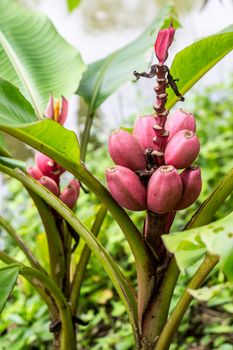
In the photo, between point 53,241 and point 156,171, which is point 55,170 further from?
point 156,171

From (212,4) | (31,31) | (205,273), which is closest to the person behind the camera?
(205,273)

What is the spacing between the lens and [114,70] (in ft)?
4.01

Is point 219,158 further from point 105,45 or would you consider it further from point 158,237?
point 105,45

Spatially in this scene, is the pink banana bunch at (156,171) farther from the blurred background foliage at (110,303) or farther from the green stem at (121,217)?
the blurred background foliage at (110,303)

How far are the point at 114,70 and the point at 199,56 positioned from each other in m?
0.40

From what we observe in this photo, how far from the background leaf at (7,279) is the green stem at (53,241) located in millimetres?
108

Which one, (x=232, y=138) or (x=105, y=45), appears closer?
(x=232, y=138)

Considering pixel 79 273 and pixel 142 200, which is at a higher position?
pixel 142 200

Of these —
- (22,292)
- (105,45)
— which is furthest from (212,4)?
(22,292)

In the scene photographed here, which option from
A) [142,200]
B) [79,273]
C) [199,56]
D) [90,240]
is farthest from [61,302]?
[199,56]

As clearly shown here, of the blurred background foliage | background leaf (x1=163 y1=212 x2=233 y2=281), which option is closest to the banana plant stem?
the blurred background foliage

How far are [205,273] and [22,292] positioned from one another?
92 centimetres

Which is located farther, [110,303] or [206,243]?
[110,303]

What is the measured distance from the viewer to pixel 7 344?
128cm
